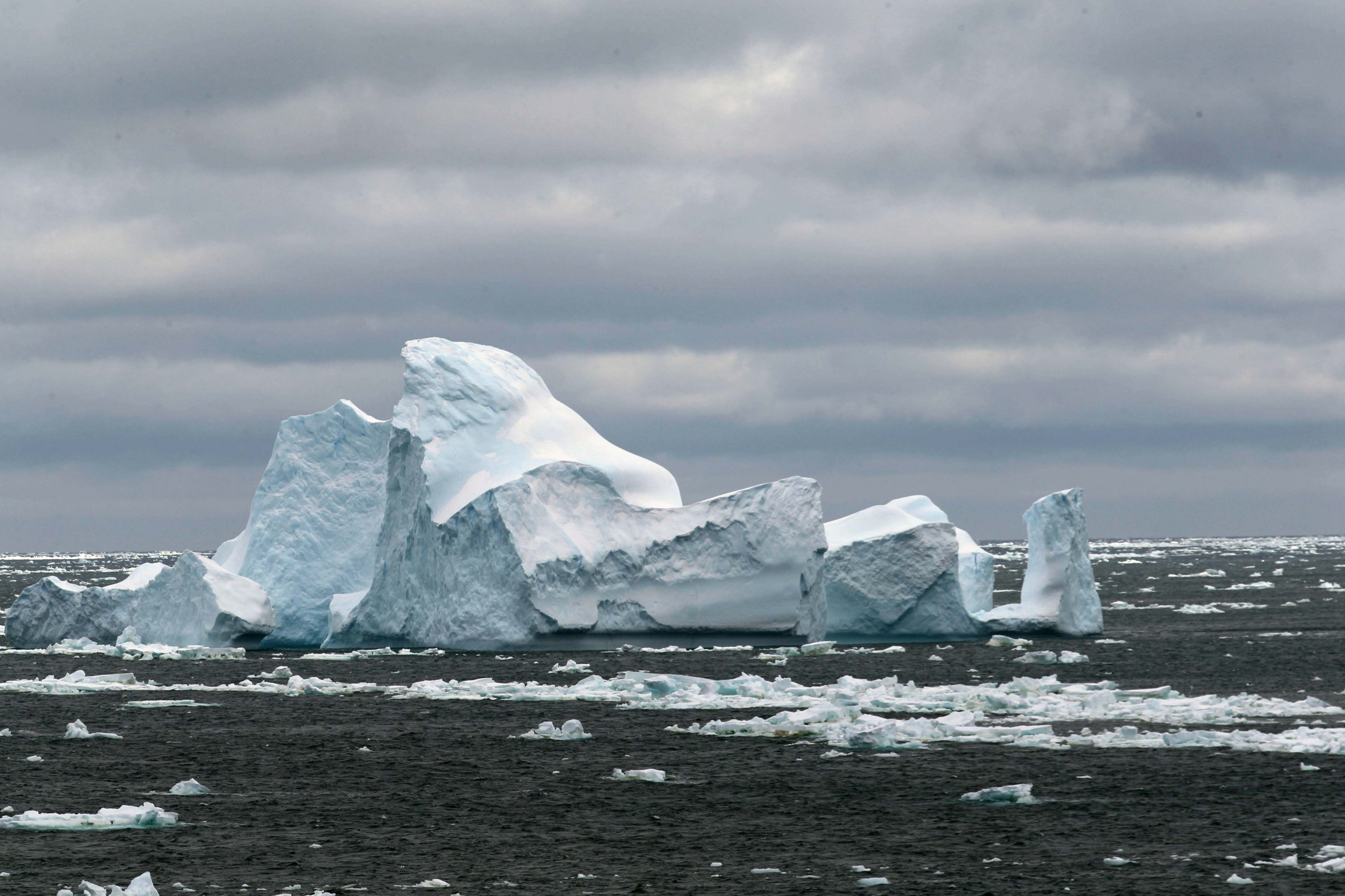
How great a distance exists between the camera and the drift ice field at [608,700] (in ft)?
37.3

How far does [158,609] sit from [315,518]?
3581 millimetres

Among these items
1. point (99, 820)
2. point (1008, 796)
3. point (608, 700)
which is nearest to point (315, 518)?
point (608, 700)

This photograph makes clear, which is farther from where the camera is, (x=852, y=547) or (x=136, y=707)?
(x=852, y=547)

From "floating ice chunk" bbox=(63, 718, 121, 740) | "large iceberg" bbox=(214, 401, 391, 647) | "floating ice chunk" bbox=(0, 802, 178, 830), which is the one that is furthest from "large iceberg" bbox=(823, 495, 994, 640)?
"floating ice chunk" bbox=(0, 802, 178, 830)

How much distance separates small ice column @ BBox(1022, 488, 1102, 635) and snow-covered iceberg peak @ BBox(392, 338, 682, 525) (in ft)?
23.4

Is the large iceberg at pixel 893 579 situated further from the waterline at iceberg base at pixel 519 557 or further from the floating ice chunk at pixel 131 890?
the floating ice chunk at pixel 131 890

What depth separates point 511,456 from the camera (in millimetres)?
30266

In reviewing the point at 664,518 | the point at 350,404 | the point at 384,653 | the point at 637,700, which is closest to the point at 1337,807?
the point at 637,700

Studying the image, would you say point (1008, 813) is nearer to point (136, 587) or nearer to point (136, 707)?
point (136, 707)

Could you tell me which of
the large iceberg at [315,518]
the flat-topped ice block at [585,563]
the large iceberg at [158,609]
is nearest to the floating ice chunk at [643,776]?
the flat-topped ice block at [585,563]

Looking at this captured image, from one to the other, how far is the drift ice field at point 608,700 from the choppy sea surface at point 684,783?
0.06 m

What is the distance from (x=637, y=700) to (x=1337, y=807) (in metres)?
9.94

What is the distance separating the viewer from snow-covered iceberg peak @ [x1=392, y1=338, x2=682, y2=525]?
97.9 ft

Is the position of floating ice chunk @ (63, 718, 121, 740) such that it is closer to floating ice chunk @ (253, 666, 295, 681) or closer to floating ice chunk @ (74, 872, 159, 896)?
floating ice chunk @ (253, 666, 295, 681)
